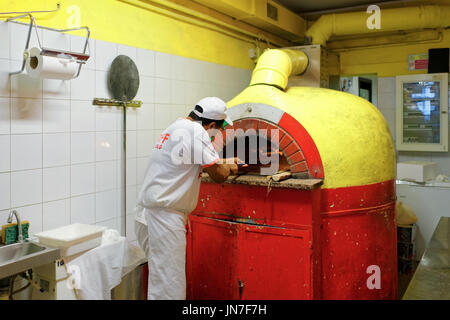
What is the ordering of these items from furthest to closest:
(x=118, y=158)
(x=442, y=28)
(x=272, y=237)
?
(x=442, y=28), (x=118, y=158), (x=272, y=237)

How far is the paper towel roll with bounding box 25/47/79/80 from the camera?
254 cm

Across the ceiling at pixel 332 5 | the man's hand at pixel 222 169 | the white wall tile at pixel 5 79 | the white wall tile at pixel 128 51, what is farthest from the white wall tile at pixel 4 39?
the ceiling at pixel 332 5

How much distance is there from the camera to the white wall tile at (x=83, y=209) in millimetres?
3068

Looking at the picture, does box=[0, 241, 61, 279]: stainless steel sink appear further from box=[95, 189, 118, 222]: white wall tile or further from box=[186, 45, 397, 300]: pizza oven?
box=[186, 45, 397, 300]: pizza oven

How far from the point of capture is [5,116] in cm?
261

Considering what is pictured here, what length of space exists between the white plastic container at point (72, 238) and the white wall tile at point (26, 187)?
0.24 metres

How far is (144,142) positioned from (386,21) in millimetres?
3262

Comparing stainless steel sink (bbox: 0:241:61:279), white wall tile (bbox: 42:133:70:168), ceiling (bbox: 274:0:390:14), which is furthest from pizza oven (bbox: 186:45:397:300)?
ceiling (bbox: 274:0:390:14)

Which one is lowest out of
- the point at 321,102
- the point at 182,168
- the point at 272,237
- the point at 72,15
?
the point at 272,237

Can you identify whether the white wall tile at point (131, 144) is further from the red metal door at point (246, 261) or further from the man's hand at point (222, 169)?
the man's hand at point (222, 169)
